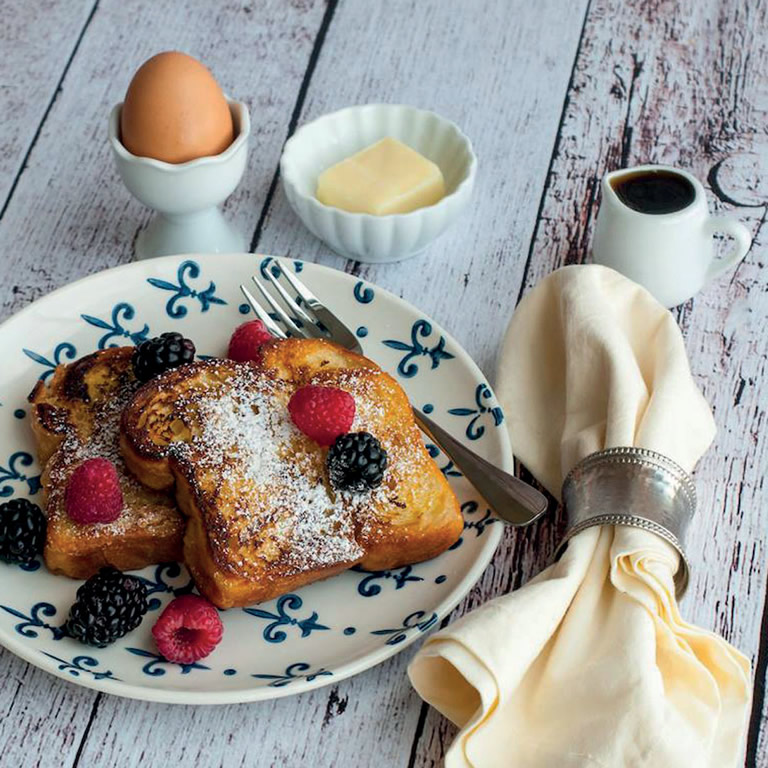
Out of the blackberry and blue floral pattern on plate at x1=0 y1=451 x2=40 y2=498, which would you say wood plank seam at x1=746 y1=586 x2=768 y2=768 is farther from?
blue floral pattern on plate at x1=0 y1=451 x2=40 y2=498

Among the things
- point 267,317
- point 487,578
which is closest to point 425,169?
point 267,317

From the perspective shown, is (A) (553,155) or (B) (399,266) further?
(A) (553,155)

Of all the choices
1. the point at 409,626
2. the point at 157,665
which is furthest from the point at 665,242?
the point at 157,665

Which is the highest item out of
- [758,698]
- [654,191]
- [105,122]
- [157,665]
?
[654,191]

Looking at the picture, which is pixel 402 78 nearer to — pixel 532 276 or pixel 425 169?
pixel 425 169

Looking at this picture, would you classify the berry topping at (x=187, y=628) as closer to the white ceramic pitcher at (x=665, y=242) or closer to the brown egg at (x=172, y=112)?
the brown egg at (x=172, y=112)

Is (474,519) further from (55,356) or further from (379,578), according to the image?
(55,356)
